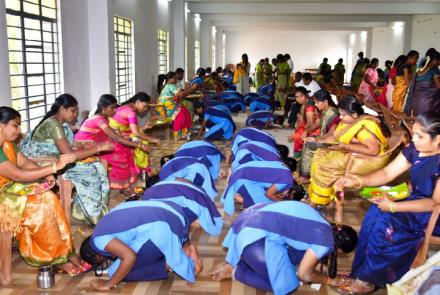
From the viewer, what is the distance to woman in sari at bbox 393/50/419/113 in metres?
7.26

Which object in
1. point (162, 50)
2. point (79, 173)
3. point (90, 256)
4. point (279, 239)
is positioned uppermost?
point (162, 50)

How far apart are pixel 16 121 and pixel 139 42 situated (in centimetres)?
636

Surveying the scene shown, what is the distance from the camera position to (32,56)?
16.7 feet

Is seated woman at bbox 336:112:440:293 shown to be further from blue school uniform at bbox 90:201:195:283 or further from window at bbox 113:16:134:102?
window at bbox 113:16:134:102

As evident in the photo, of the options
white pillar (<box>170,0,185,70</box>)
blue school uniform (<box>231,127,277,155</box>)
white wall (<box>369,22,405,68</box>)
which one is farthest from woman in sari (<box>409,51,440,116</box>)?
white wall (<box>369,22,405,68</box>)

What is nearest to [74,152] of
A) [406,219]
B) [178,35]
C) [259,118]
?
[406,219]

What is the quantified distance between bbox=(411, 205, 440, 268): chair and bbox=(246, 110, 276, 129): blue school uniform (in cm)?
608

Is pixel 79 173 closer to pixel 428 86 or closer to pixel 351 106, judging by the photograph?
pixel 351 106

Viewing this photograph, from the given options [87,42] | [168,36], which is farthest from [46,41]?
[168,36]

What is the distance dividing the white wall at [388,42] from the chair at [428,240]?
16.1 metres

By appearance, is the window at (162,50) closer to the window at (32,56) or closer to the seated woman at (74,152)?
the window at (32,56)

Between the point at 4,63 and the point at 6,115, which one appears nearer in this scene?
the point at 6,115

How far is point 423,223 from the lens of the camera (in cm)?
259

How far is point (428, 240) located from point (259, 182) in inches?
57.7
